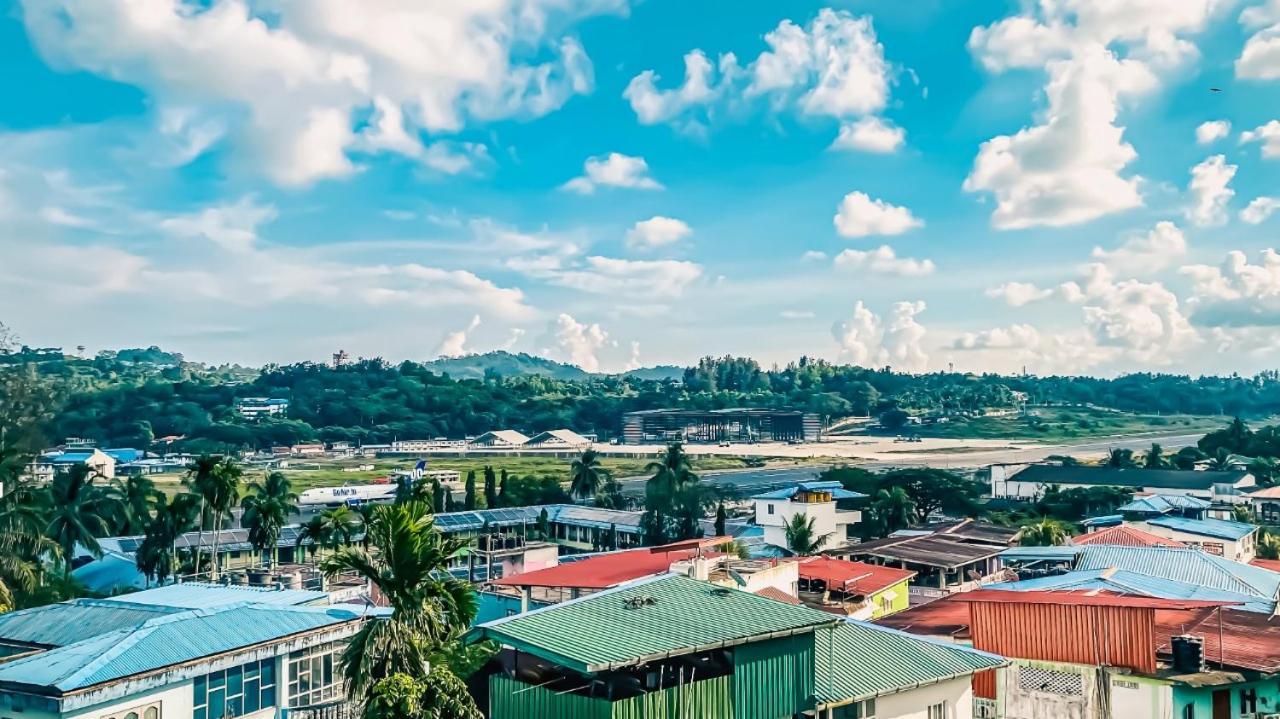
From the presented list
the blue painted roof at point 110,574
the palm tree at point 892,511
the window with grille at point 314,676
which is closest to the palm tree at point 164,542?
the blue painted roof at point 110,574

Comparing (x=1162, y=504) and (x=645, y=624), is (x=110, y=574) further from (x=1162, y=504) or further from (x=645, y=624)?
(x=1162, y=504)

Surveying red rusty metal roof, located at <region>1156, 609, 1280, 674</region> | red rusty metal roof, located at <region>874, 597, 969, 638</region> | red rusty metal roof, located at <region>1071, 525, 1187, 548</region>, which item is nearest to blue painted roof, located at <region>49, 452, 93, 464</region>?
red rusty metal roof, located at <region>1071, 525, 1187, 548</region>

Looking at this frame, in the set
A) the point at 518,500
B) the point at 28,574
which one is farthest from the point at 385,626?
the point at 518,500

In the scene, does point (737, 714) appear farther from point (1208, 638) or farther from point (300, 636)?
point (1208, 638)

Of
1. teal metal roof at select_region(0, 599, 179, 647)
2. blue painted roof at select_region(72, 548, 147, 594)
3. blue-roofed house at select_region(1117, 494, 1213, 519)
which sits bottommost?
blue painted roof at select_region(72, 548, 147, 594)

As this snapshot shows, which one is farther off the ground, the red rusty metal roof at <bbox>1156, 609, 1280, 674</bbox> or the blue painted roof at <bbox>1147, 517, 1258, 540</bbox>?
the red rusty metal roof at <bbox>1156, 609, 1280, 674</bbox>

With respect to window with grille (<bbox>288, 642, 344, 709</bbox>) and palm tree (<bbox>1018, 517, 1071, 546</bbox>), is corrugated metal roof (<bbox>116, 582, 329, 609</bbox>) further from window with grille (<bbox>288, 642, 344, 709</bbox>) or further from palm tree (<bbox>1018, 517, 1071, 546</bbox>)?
palm tree (<bbox>1018, 517, 1071, 546</bbox>)
